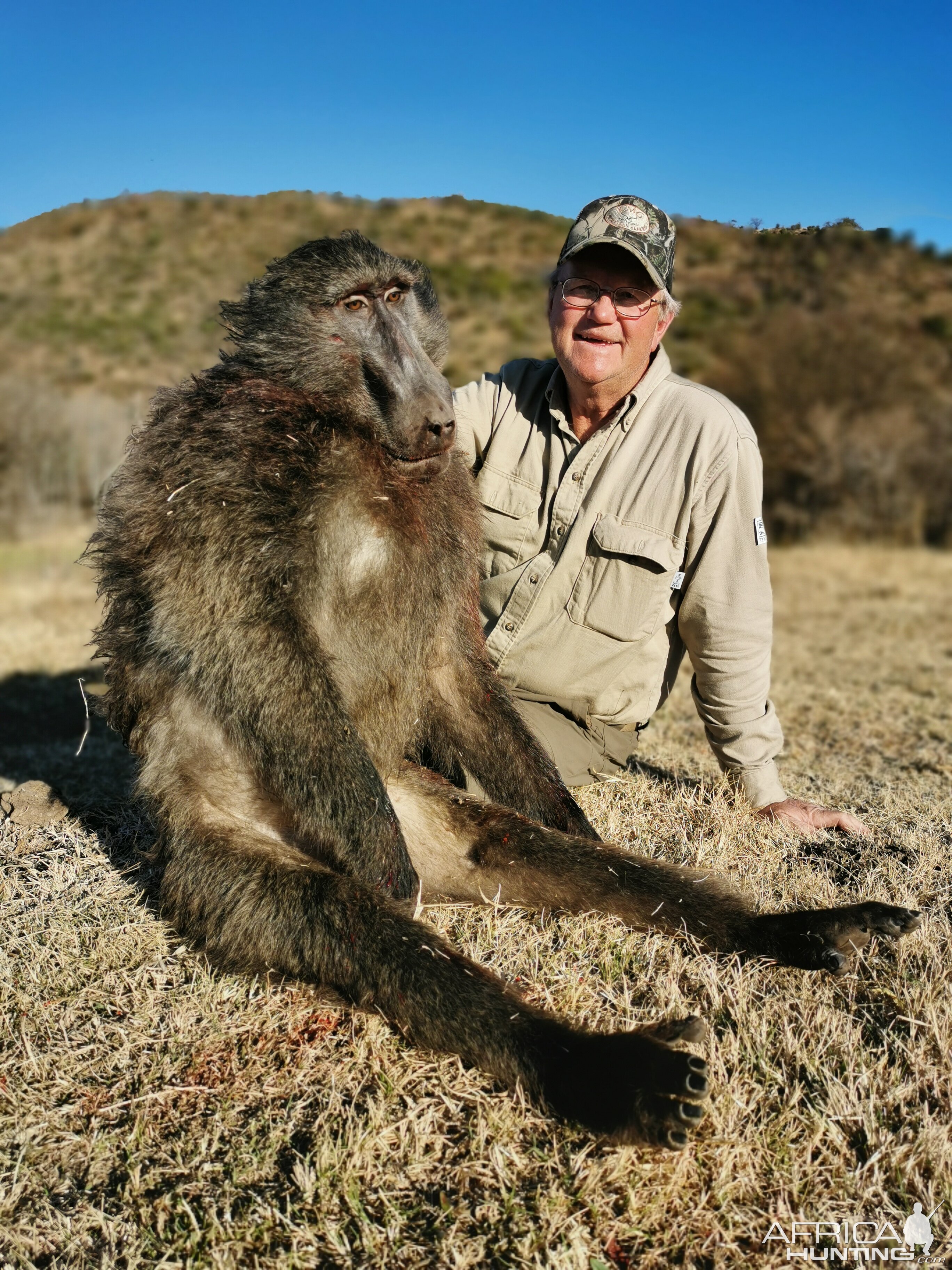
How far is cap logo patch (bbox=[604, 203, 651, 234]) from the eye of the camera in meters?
3.18

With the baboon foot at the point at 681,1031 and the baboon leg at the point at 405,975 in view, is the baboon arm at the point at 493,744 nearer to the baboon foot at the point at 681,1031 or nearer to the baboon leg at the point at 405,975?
the baboon leg at the point at 405,975

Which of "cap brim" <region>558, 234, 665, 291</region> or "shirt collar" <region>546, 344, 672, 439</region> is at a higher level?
"cap brim" <region>558, 234, 665, 291</region>

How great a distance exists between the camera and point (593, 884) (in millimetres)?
2521

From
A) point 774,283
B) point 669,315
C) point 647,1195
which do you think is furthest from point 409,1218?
point 774,283

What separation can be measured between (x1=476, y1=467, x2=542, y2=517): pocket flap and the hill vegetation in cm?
111

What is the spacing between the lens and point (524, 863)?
103 inches

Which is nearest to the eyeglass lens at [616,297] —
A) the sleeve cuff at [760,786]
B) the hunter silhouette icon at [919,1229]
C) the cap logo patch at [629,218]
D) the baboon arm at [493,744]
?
Result: the cap logo patch at [629,218]

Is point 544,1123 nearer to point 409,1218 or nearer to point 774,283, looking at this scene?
point 409,1218

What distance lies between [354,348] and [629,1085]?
1.84m

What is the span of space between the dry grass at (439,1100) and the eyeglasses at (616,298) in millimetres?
1706

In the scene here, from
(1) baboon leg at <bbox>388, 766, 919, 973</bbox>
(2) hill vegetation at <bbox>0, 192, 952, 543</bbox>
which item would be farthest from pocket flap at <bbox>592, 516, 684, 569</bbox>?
(2) hill vegetation at <bbox>0, 192, 952, 543</bbox>

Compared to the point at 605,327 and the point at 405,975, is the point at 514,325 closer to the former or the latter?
the point at 605,327

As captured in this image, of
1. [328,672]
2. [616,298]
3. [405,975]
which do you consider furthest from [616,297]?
[405,975]

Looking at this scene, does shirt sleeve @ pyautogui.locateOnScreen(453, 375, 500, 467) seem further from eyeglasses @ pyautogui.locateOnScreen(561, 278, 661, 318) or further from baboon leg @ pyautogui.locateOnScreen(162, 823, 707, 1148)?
baboon leg @ pyautogui.locateOnScreen(162, 823, 707, 1148)
